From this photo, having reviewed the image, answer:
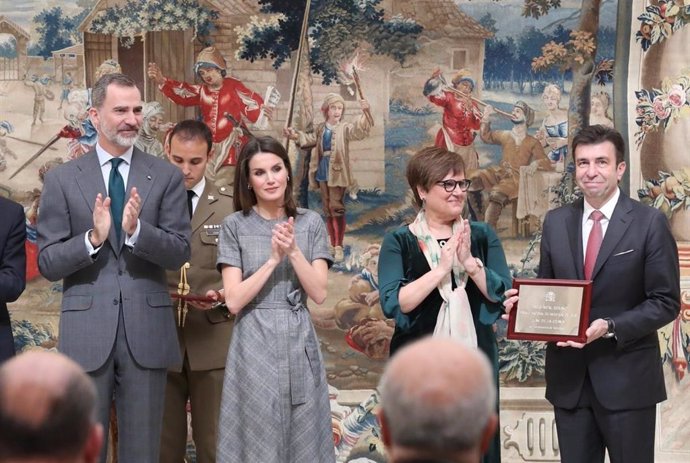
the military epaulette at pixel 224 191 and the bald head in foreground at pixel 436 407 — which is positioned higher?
the military epaulette at pixel 224 191

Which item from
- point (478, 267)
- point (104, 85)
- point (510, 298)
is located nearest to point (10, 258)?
point (104, 85)

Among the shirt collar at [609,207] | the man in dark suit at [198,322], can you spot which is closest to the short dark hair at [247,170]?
A: the man in dark suit at [198,322]

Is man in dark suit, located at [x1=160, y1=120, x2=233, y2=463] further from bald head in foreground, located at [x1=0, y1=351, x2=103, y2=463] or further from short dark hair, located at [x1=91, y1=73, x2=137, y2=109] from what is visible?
bald head in foreground, located at [x1=0, y1=351, x2=103, y2=463]

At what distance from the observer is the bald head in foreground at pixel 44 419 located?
2.21m

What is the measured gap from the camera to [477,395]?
224cm

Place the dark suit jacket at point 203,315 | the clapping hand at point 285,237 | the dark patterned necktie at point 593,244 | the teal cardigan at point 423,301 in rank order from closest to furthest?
the clapping hand at point 285,237, the teal cardigan at point 423,301, the dark patterned necktie at point 593,244, the dark suit jacket at point 203,315

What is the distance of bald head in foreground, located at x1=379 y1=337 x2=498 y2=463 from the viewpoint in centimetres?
221

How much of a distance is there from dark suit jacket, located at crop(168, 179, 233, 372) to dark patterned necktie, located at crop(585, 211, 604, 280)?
5.82 ft

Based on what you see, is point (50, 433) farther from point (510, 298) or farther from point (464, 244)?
point (510, 298)

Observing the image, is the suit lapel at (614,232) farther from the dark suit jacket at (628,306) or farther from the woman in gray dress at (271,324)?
the woman in gray dress at (271,324)

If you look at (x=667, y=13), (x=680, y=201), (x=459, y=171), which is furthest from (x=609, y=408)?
(x=667, y=13)

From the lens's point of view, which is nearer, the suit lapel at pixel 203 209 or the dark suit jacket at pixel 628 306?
the dark suit jacket at pixel 628 306

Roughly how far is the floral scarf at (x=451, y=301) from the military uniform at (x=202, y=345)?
1.22 m

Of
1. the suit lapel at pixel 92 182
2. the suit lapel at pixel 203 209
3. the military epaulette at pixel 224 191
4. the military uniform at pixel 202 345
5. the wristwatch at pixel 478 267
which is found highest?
the suit lapel at pixel 92 182
